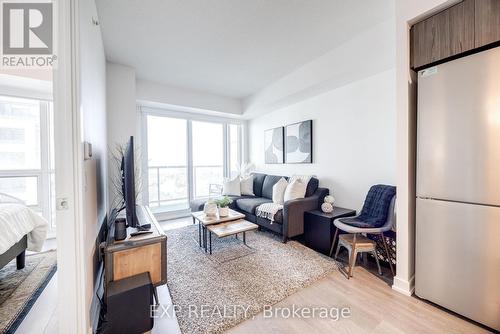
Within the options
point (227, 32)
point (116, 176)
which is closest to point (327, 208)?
point (227, 32)

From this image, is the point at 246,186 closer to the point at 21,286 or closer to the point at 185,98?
the point at 185,98

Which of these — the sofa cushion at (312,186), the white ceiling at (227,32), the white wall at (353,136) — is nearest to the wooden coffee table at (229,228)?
the sofa cushion at (312,186)

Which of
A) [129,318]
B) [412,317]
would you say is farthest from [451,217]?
[129,318]

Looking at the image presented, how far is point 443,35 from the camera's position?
5.14 feet

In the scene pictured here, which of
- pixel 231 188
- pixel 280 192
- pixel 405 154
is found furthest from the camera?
pixel 231 188

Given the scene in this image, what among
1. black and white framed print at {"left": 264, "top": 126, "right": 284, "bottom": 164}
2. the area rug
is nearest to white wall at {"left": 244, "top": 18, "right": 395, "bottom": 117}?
black and white framed print at {"left": 264, "top": 126, "right": 284, "bottom": 164}

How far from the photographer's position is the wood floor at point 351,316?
146 cm

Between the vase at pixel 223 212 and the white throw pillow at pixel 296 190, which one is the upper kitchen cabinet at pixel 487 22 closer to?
the white throw pillow at pixel 296 190

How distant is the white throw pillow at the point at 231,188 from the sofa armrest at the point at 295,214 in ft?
5.29

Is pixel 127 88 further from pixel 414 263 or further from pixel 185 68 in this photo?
pixel 414 263

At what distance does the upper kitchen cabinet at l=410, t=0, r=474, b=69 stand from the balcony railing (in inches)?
163

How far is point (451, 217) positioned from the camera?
1.55 m

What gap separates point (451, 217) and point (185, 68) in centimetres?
360

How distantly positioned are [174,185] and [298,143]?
9.30 ft
